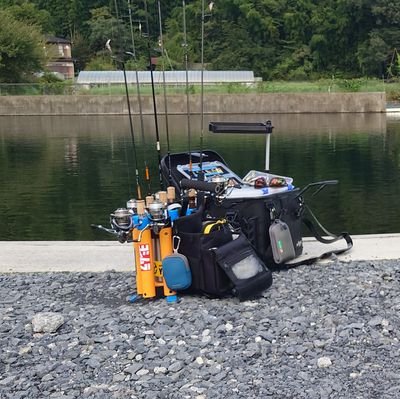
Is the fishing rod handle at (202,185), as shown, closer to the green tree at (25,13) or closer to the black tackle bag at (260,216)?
the black tackle bag at (260,216)

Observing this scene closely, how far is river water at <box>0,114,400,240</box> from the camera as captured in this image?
1084cm

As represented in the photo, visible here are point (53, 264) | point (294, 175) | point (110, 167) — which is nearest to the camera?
point (53, 264)

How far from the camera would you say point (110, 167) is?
1761 centimetres

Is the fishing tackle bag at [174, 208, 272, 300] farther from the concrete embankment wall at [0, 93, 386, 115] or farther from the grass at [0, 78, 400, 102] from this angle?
the grass at [0, 78, 400, 102]

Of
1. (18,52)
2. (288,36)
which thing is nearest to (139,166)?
(18,52)

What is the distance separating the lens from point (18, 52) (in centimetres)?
4984

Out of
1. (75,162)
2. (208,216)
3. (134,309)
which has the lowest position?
(75,162)

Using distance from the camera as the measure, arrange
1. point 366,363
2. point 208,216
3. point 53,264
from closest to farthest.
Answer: point 366,363 < point 208,216 < point 53,264

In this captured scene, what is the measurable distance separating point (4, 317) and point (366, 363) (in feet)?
8.41

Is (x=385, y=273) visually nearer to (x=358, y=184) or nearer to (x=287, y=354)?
(x=287, y=354)

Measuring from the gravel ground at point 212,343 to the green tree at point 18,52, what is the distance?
4704cm

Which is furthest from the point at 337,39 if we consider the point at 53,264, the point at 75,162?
the point at 53,264

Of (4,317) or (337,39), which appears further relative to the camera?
(337,39)

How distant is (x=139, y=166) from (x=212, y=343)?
547 inches
